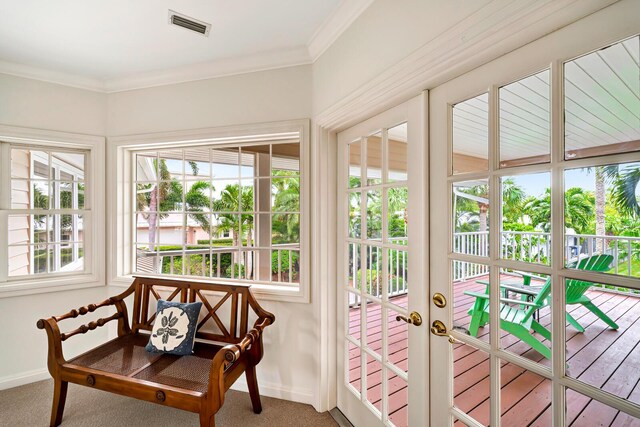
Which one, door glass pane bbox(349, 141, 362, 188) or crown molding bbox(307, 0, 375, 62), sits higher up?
crown molding bbox(307, 0, 375, 62)

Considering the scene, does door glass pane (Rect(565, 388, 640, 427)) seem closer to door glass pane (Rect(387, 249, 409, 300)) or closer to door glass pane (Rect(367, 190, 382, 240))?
door glass pane (Rect(387, 249, 409, 300))

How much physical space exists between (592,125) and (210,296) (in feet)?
8.14

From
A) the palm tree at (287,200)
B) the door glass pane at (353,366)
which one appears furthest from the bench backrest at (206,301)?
the door glass pane at (353,366)

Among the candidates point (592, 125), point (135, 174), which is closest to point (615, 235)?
point (592, 125)

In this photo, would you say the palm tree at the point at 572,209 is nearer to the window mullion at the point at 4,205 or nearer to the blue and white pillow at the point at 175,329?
the blue and white pillow at the point at 175,329

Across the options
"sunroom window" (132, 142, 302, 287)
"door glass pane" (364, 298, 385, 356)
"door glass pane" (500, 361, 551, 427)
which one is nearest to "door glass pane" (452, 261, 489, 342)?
"door glass pane" (500, 361, 551, 427)

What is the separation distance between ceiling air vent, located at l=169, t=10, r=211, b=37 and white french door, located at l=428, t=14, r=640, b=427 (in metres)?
1.57

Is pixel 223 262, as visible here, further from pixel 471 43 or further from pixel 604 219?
pixel 604 219

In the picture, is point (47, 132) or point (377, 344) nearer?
point (377, 344)

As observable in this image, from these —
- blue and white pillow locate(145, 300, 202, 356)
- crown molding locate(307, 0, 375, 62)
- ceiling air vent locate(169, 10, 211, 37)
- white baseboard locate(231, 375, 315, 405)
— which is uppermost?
ceiling air vent locate(169, 10, 211, 37)

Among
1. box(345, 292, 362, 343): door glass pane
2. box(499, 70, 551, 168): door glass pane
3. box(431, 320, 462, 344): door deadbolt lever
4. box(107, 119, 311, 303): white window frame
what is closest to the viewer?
box(499, 70, 551, 168): door glass pane

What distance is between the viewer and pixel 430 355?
53.3 inches

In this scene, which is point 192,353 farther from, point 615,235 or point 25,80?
point 25,80

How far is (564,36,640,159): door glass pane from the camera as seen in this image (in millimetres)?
767
